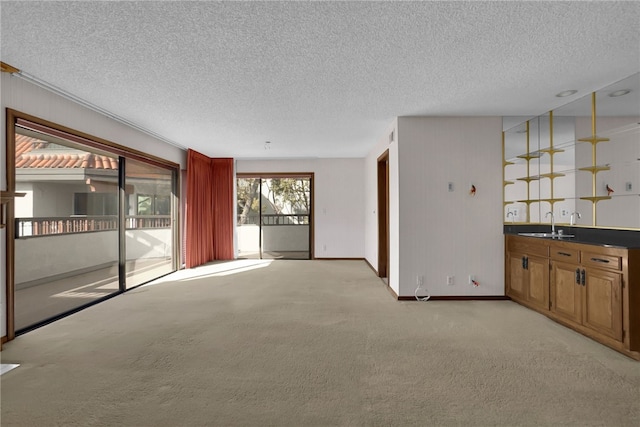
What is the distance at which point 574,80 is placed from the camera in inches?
123

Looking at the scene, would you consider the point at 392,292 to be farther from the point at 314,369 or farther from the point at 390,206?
the point at 314,369

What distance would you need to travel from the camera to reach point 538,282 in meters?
3.70

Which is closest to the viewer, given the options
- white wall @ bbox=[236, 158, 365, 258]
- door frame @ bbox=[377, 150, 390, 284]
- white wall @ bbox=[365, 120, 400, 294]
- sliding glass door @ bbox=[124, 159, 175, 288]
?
white wall @ bbox=[365, 120, 400, 294]

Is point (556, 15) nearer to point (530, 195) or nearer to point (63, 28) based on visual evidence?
point (530, 195)

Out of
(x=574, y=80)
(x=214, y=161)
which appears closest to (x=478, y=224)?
(x=574, y=80)

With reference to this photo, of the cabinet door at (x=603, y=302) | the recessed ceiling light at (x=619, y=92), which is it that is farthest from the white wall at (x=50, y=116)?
the recessed ceiling light at (x=619, y=92)

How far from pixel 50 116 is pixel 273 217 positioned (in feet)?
18.3

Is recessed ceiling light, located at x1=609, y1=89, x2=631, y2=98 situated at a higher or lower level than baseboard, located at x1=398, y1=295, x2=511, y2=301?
higher

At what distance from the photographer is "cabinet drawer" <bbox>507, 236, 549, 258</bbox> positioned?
3620 millimetres

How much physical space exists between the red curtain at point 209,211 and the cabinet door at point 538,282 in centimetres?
587

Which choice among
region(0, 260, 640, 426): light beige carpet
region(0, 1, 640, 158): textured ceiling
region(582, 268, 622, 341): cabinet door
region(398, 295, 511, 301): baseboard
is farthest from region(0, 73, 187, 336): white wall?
region(582, 268, 622, 341): cabinet door

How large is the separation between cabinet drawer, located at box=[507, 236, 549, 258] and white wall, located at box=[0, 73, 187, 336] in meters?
5.35

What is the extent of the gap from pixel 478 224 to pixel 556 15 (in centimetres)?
275

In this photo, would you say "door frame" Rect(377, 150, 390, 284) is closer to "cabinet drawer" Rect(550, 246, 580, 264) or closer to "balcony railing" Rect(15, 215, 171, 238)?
"cabinet drawer" Rect(550, 246, 580, 264)
